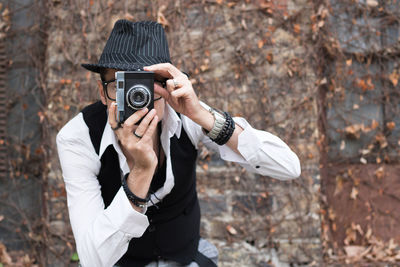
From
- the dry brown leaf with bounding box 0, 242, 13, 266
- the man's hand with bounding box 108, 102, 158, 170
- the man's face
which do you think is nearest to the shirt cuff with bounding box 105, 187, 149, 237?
the man's hand with bounding box 108, 102, 158, 170

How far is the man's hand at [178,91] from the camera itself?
178cm

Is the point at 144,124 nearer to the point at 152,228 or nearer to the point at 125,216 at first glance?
the point at 125,216

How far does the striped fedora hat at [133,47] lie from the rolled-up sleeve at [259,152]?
342mm

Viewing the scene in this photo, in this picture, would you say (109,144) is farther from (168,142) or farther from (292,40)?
(292,40)

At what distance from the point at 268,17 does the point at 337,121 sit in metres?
1.09

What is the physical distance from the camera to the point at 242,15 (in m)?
3.55

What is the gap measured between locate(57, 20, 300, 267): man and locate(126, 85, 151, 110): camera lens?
9 cm

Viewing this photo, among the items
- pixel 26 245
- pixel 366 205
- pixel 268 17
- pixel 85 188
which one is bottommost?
pixel 26 245

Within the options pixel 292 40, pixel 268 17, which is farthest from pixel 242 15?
pixel 292 40

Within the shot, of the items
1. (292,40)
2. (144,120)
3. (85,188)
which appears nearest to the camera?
(144,120)

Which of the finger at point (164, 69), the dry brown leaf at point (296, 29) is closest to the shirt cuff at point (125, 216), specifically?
the finger at point (164, 69)

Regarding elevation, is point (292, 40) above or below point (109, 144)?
above

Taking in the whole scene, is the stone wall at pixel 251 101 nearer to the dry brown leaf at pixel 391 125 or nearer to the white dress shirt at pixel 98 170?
the dry brown leaf at pixel 391 125

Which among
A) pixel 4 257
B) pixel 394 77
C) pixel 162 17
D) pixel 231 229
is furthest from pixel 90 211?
pixel 394 77
